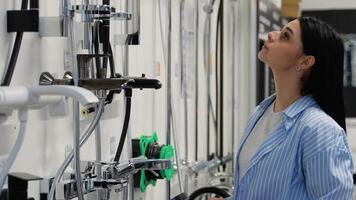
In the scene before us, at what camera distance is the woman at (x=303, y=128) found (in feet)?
5.17

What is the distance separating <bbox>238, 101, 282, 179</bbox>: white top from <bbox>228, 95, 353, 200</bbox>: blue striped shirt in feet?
0.26

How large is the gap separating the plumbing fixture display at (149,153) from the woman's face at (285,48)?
1.57 feet

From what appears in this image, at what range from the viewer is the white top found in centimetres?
182

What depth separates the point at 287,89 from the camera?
5.93 feet

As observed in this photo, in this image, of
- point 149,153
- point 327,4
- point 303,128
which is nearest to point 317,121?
point 303,128

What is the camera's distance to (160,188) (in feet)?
7.51

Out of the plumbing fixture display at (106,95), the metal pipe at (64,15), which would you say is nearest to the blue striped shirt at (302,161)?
the plumbing fixture display at (106,95)

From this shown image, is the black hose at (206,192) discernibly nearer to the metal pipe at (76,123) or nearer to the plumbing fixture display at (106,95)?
the plumbing fixture display at (106,95)

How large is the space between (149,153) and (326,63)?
0.66 metres

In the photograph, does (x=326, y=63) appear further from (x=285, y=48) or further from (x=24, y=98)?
(x=24, y=98)

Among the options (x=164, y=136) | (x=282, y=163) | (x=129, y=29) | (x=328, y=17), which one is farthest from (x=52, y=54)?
(x=328, y=17)

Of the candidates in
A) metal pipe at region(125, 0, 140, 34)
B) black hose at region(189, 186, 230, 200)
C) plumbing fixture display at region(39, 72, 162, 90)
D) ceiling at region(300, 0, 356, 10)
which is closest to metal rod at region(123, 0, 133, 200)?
metal pipe at region(125, 0, 140, 34)

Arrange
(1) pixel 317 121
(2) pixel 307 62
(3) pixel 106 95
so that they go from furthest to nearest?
1. (2) pixel 307 62
2. (1) pixel 317 121
3. (3) pixel 106 95

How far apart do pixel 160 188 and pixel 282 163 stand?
0.75 m
